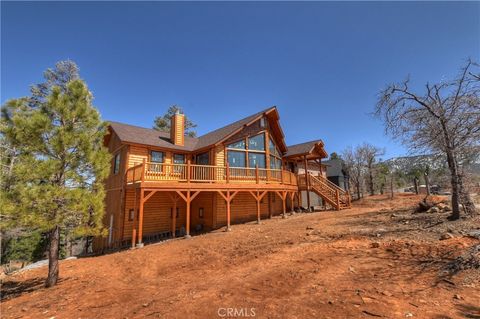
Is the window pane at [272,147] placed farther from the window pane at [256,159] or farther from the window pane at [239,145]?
the window pane at [239,145]

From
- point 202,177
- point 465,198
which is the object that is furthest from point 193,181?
point 465,198

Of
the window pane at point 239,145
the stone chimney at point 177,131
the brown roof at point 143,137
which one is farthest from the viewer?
the stone chimney at point 177,131

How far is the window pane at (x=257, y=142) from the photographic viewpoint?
17.3m

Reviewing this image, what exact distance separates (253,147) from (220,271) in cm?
1146

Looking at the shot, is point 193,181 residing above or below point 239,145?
below

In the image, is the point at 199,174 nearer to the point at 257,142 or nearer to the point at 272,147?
the point at 257,142

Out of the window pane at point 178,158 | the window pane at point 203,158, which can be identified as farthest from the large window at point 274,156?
the window pane at point 178,158

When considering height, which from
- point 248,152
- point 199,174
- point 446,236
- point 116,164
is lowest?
point 446,236

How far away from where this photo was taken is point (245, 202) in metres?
16.7

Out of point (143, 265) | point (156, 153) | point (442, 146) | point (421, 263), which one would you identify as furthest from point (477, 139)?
point (156, 153)

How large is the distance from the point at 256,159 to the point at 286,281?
487 inches

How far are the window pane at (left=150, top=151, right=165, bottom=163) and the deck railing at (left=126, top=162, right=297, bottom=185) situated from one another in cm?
102

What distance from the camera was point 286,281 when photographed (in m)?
5.24

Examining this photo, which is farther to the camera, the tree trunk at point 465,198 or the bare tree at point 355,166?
the bare tree at point 355,166
